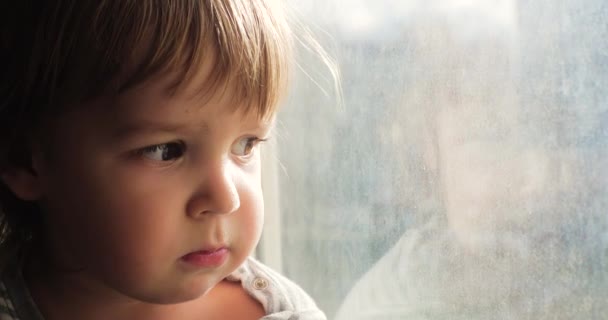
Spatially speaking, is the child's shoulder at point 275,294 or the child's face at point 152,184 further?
the child's shoulder at point 275,294

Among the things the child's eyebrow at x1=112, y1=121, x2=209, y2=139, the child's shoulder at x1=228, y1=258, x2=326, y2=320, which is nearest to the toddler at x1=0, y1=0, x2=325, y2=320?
the child's eyebrow at x1=112, y1=121, x2=209, y2=139

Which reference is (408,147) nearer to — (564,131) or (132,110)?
(564,131)

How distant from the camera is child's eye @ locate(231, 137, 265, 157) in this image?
0.74 metres

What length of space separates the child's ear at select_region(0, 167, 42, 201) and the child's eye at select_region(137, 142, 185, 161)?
124mm

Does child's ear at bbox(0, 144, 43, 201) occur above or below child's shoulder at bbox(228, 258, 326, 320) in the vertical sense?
above

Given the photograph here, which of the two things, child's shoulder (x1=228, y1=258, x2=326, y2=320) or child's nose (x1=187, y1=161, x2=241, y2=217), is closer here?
child's nose (x1=187, y1=161, x2=241, y2=217)

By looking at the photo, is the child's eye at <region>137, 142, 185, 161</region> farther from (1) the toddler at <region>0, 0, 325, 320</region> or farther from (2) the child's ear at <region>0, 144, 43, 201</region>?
(2) the child's ear at <region>0, 144, 43, 201</region>

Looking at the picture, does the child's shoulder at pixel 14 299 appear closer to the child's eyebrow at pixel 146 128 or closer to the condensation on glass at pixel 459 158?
the child's eyebrow at pixel 146 128

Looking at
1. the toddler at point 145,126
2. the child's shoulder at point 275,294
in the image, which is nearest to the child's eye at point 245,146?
the toddler at point 145,126

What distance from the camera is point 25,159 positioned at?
750mm

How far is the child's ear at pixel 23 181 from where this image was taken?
0.75m

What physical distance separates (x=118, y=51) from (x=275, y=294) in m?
0.33

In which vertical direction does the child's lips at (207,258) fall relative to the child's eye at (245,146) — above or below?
below

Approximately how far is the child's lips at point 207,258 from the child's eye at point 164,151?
91 mm
